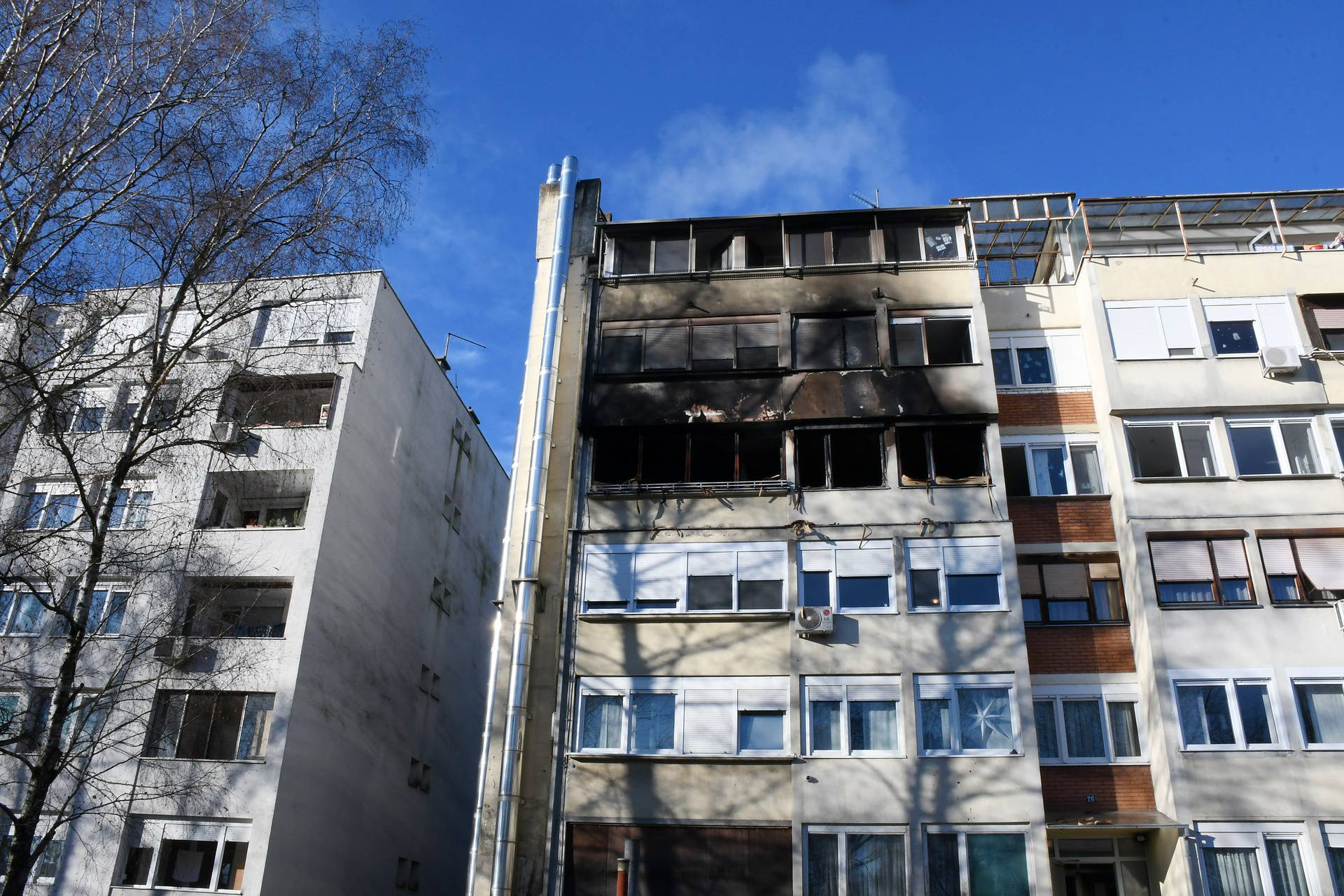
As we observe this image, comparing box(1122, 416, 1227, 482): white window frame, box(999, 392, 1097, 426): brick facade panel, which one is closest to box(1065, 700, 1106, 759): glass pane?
box(1122, 416, 1227, 482): white window frame

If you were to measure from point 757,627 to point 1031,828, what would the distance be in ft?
23.9

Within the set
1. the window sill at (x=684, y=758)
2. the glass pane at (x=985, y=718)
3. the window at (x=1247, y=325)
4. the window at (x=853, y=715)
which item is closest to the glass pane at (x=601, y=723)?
the window sill at (x=684, y=758)

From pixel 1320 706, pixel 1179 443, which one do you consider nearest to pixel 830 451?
pixel 1179 443

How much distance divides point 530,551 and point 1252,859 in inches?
680

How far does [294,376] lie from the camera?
30.9 m

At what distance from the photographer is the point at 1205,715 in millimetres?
23953

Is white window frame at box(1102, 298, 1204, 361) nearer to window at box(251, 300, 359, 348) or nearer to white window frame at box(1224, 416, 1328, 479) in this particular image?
white window frame at box(1224, 416, 1328, 479)

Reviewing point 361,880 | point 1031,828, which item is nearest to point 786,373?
point 1031,828

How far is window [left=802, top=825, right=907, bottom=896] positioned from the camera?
23.0 metres

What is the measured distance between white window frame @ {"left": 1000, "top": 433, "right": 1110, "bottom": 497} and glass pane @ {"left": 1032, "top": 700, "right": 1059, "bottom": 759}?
5329 millimetres

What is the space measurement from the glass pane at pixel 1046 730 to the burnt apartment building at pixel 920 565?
0.20 feet

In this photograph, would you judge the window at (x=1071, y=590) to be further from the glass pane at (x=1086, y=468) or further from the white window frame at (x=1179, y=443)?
the white window frame at (x=1179, y=443)

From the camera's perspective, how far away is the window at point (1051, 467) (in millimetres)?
27656

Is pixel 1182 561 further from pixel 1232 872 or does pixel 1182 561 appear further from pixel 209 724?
Result: pixel 209 724
